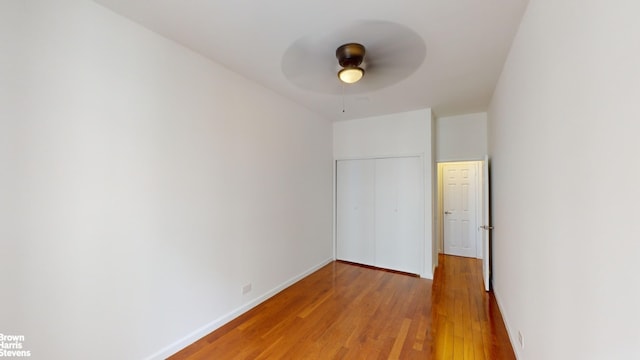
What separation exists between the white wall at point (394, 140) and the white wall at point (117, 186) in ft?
6.76

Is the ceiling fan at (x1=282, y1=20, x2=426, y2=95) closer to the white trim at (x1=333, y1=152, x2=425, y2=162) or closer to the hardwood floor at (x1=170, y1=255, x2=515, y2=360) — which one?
the white trim at (x1=333, y1=152, x2=425, y2=162)

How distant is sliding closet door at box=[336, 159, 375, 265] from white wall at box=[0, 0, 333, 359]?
6.81 feet

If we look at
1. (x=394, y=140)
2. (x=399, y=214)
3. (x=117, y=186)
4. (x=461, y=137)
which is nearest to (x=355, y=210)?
(x=399, y=214)

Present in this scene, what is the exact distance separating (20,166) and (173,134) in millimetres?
925

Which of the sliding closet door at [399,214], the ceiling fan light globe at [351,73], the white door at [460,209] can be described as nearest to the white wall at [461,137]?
the sliding closet door at [399,214]

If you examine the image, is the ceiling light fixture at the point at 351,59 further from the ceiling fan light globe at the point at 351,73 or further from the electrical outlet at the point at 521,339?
the electrical outlet at the point at 521,339

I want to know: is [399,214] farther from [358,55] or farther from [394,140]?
[358,55]

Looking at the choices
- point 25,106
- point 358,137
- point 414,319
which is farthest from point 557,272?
point 358,137

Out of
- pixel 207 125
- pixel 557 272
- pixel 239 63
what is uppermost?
pixel 239 63

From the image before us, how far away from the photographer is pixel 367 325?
2574 mm

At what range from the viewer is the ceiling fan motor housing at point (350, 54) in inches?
82.4

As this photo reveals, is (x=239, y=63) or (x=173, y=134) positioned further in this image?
(x=239, y=63)

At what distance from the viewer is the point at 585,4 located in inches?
39.3

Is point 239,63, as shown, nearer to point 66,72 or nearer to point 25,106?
point 66,72
